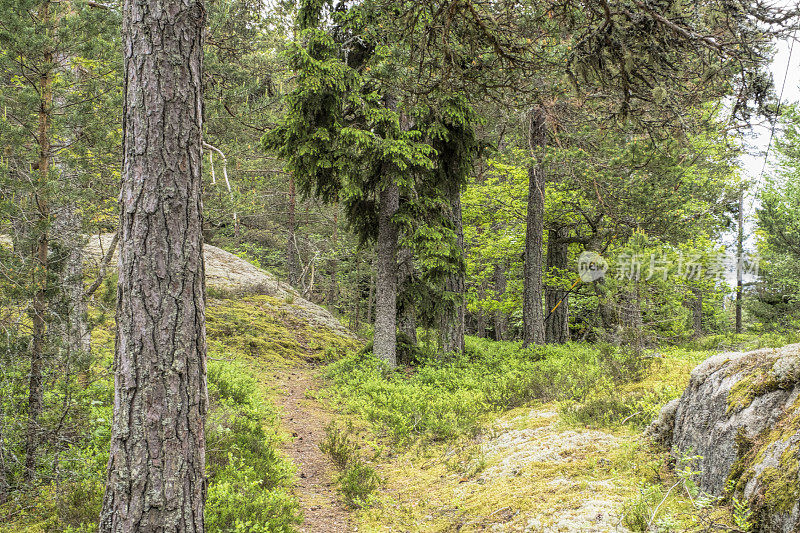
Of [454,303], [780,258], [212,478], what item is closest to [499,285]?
[780,258]

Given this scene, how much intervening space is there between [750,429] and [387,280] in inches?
327

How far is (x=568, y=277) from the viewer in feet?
53.6

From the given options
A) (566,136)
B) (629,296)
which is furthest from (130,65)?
(566,136)

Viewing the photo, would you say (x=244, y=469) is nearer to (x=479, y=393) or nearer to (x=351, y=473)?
(x=351, y=473)

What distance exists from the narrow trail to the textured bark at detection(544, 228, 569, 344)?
31.0 feet

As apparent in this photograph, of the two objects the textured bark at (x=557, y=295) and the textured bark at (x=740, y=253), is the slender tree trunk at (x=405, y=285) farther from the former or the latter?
the textured bark at (x=740, y=253)

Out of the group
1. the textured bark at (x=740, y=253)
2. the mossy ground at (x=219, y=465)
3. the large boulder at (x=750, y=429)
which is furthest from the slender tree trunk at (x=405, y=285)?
the textured bark at (x=740, y=253)

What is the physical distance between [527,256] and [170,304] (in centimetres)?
1161

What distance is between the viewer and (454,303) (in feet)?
38.5

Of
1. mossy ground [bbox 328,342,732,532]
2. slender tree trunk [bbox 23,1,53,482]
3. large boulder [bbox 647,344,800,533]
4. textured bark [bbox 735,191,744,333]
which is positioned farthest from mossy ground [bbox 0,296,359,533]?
textured bark [bbox 735,191,744,333]

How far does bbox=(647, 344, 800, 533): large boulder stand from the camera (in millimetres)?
2418

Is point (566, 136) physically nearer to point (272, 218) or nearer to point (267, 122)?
point (267, 122)

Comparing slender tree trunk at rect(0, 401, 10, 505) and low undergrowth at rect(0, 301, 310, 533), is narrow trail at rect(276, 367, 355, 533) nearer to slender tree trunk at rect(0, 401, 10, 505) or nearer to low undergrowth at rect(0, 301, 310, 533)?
low undergrowth at rect(0, 301, 310, 533)

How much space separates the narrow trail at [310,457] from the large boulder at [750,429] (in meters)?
3.12
